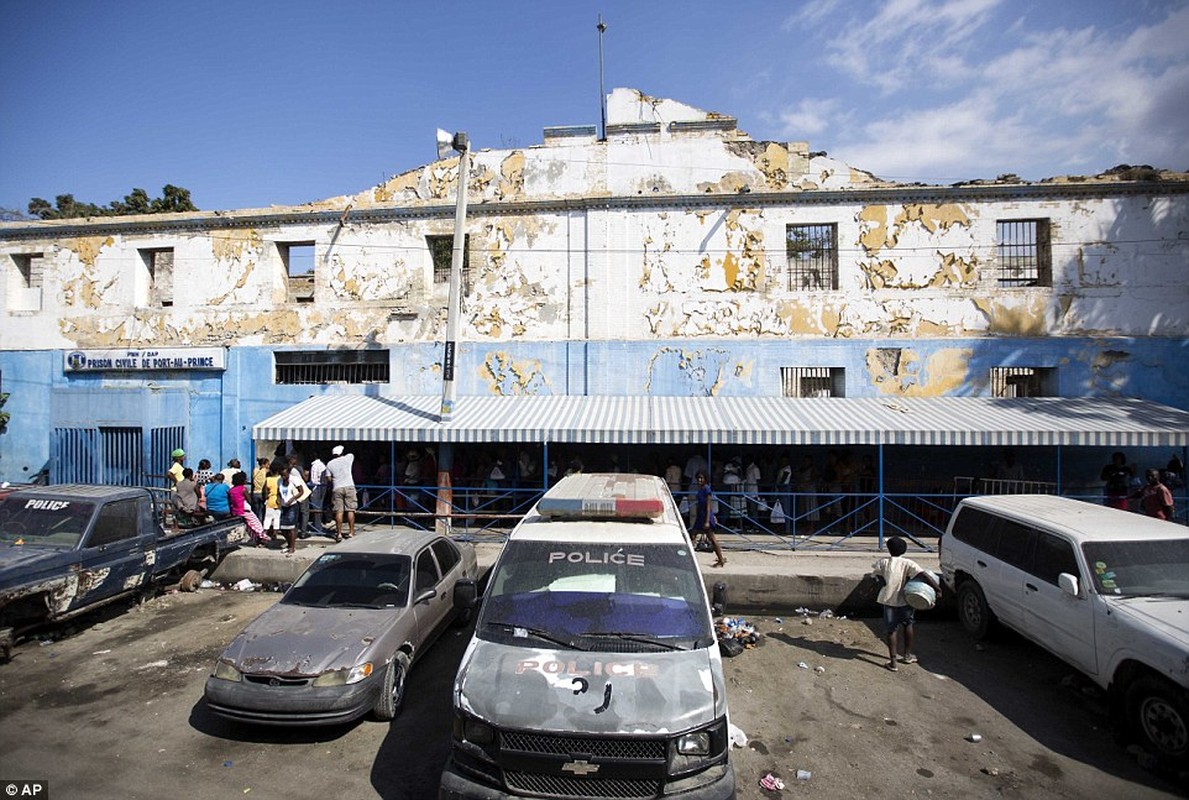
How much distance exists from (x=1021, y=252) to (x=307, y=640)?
51.9 feet

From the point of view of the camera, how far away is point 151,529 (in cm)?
841

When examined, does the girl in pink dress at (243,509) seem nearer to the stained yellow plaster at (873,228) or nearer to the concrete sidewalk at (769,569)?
the concrete sidewalk at (769,569)

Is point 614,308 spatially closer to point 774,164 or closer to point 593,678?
point 774,164

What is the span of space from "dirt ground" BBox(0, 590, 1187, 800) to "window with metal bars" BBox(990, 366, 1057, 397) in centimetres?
765

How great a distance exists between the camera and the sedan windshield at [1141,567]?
5.65m

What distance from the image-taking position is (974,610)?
774cm

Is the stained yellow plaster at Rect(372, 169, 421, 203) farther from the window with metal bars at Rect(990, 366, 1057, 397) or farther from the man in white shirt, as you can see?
the window with metal bars at Rect(990, 366, 1057, 397)

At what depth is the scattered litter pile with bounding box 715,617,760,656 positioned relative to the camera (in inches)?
282

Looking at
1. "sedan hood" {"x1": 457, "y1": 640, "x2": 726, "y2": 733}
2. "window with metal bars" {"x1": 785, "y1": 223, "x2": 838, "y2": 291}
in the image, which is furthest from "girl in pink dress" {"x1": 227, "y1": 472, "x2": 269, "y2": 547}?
"window with metal bars" {"x1": 785, "y1": 223, "x2": 838, "y2": 291}

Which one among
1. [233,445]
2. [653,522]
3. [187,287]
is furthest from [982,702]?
[187,287]

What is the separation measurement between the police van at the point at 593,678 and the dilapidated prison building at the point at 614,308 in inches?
251

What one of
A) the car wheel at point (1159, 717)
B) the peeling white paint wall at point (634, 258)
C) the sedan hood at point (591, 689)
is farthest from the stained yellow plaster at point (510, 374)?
the car wheel at point (1159, 717)

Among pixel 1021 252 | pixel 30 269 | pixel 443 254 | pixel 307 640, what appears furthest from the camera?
pixel 30 269

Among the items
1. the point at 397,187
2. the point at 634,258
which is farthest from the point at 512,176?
the point at 634,258
